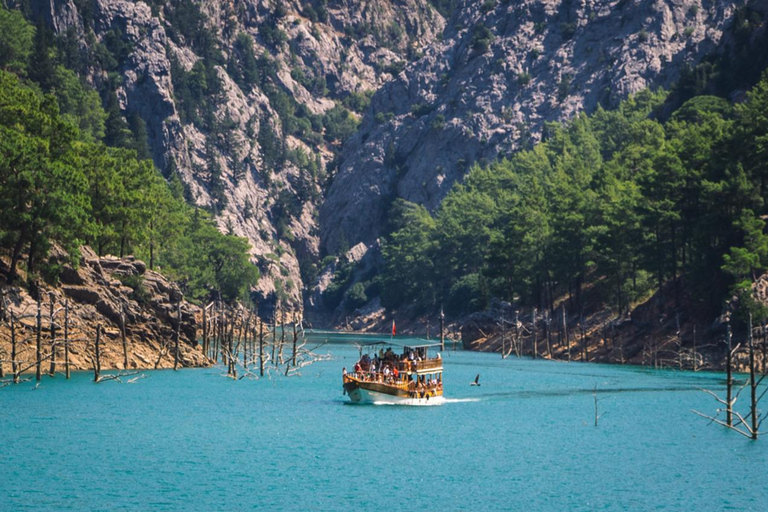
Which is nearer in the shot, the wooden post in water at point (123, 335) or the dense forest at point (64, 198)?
the dense forest at point (64, 198)

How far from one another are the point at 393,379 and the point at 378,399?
215 centimetres

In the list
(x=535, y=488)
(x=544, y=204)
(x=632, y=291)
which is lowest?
(x=535, y=488)

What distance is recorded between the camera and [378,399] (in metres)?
80.2

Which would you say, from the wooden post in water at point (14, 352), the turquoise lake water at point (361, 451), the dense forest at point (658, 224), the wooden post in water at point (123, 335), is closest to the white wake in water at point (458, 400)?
the turquoise lake water at point (361, 451)

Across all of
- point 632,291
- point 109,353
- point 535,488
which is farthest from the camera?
point 632,291

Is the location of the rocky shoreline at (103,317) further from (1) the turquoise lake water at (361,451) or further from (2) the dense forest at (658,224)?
(2) the dense forest at (658,224)

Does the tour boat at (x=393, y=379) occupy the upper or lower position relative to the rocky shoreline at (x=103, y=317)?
lower

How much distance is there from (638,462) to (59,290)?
194 feet

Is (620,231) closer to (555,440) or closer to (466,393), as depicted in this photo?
(466,393)

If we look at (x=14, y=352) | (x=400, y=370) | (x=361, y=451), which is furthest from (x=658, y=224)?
(x=14, y=352)

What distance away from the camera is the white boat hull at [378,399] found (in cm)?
7975

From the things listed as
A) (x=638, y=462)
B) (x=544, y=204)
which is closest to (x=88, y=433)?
(x=638, y=462)

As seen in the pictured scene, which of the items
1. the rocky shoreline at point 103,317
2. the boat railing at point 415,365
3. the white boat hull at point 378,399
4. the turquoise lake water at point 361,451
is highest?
the rocky shoreline at point 103,317

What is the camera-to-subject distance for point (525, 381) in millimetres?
101688
